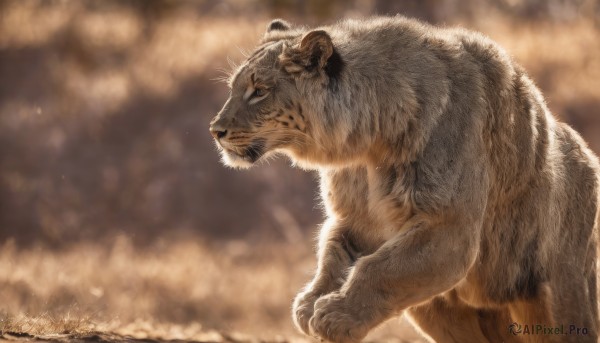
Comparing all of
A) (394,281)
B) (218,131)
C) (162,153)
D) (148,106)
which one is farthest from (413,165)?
(148,106)

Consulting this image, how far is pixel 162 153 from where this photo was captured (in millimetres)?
16109

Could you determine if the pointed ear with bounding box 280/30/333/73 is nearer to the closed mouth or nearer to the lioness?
the lioness

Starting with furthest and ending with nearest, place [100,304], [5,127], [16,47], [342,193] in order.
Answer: [16,47]
[5,127]
[100,304]
[342,193]

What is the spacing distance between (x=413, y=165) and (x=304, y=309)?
0.95m

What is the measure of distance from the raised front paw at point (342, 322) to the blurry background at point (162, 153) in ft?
19.8

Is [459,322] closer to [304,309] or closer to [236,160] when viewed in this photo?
Result: [304,309]

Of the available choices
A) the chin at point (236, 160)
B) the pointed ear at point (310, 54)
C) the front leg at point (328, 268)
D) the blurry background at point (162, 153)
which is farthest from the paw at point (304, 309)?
the blurry background at point (162, 153)

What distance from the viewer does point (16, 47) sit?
59.1ft

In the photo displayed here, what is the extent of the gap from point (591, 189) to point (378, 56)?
177cm

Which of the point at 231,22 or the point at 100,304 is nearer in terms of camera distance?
the point at 100,304

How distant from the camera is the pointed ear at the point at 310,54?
5.38 m

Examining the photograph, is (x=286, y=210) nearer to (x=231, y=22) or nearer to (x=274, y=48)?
(x=231, y=22)

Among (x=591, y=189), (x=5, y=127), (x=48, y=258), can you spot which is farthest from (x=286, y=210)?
(x=591, y=189)

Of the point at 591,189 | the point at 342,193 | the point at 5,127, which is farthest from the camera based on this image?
the point at 5,127
